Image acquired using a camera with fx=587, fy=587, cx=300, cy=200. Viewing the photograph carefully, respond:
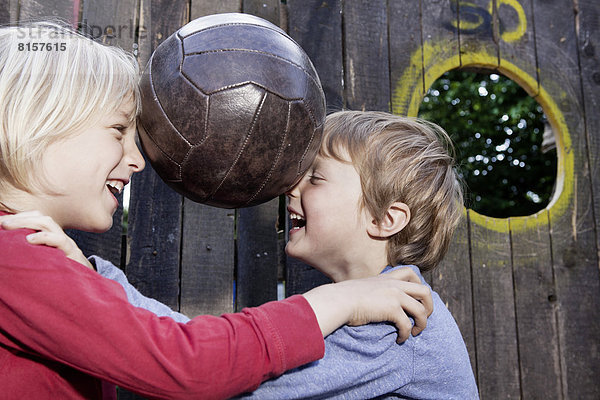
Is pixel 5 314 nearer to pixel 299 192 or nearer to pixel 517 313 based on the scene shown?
pixel 299 192

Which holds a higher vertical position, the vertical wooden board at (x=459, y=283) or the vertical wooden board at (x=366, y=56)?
the vertical wooden board at (x=366, y=56)

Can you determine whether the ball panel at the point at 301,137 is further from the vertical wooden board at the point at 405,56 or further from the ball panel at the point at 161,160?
the vertical wooden board at the point at 405,56

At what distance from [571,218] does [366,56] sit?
5.25 feet

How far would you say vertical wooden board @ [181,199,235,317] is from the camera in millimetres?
3023

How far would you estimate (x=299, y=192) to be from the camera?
2373 millimetres

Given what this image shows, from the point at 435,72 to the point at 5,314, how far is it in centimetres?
285

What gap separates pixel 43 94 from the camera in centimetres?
173

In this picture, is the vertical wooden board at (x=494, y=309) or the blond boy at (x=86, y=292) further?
the vertical wooden board at (x=494, y=309)

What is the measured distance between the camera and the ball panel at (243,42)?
1895mm

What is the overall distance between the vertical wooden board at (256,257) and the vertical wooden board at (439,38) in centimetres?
137

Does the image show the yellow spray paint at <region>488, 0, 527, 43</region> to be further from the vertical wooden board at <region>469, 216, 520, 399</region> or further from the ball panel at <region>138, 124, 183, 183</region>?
the ball panel at <region>138, 124, 183, 183</region>

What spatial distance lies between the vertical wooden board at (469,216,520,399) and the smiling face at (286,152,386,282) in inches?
49.4

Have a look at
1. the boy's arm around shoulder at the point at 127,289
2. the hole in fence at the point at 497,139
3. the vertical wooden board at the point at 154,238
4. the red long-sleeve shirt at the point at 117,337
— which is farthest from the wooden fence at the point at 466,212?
the hole in fence at the point at 497,139

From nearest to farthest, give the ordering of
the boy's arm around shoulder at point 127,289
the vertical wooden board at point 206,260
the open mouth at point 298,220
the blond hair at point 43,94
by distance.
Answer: the blond hair at point 43,94
the boy's arm around shoulder at point 127,289
the open mouth at point 298,220
the vertical wooden board at point 206,260
